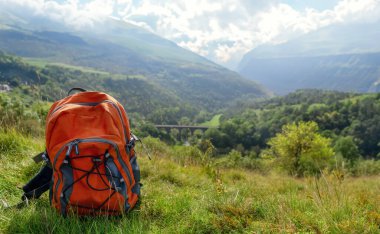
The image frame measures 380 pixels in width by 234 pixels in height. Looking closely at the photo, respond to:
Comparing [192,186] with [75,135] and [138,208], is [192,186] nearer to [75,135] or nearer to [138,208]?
[138,208]

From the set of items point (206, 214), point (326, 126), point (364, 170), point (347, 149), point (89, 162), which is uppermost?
point (89, 162)

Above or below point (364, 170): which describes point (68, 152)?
above

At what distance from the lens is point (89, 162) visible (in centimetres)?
265

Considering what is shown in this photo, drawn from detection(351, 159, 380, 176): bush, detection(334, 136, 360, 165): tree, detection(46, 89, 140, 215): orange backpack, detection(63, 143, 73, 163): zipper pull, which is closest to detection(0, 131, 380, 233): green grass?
detection(46, 89, 140, 215): orange backpack

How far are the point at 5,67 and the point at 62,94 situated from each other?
118 meters

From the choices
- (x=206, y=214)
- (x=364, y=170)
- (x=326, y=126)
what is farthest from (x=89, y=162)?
(x=326, y=126)

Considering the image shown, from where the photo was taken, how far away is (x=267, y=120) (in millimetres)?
92625

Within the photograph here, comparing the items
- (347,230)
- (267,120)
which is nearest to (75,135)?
(347,230)

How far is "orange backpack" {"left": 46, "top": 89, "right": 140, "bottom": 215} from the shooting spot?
259 cm

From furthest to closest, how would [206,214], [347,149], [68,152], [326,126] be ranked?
[326,126], [347,149], [206,214], [68,152]

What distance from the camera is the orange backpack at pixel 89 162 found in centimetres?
259

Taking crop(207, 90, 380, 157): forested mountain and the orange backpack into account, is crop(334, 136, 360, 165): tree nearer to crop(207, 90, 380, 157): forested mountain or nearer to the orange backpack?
crop(207, 90, 380, 157): forested mountain

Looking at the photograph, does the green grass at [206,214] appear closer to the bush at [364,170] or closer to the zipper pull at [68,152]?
the zipper pull at [68,152]

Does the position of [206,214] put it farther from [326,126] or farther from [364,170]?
[326,126]
